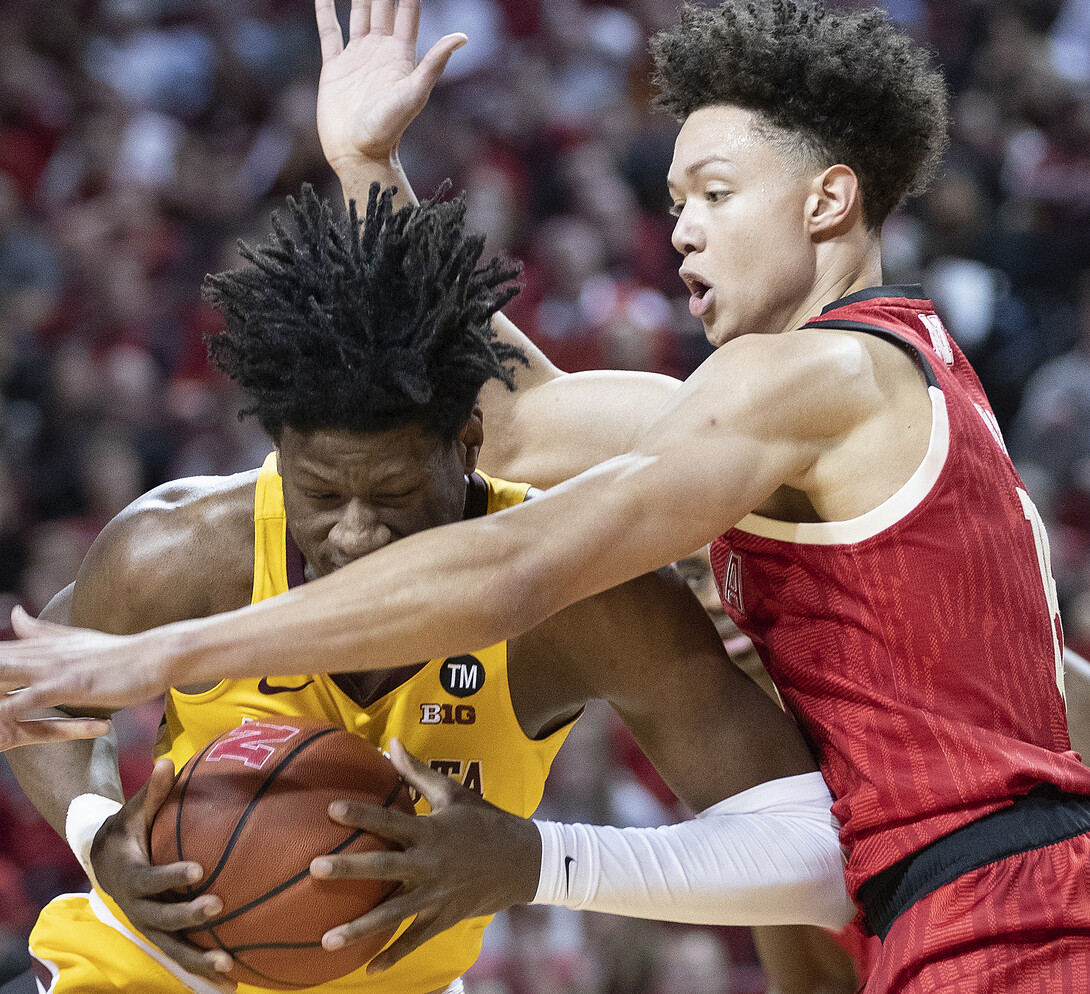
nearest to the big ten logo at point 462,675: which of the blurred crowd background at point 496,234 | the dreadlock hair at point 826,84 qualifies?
the dreadlock hair at point 826,84

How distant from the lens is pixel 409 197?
9.00 feet

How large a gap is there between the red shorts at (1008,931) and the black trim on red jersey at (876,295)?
0.87 meters

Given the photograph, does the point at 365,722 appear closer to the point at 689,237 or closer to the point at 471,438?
the point at 471,438

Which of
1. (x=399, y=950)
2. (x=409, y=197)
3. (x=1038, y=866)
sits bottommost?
(x=399, y=950)

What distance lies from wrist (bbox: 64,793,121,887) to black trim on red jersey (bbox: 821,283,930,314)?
146 cm

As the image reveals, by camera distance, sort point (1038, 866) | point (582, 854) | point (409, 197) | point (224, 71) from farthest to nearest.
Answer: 1. point (224, 71)
2. point (409, 197)
3. point (582, 854)
4. point (1038, 866)

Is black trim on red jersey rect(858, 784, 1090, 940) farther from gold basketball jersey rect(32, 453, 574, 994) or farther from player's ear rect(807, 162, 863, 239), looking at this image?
player's ear rect(807, 162, 863, 239)

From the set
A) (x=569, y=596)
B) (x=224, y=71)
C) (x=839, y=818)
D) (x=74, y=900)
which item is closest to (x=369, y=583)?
(x=569, y=596)

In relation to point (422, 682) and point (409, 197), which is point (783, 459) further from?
point (409, 197)

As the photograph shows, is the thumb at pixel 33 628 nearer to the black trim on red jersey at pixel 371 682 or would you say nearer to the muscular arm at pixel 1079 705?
the black trim on red jersey at pixel 371 682

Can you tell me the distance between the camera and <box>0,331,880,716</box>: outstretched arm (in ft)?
5.82

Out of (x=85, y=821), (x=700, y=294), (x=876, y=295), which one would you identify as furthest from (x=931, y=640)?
(x=85, y=821)

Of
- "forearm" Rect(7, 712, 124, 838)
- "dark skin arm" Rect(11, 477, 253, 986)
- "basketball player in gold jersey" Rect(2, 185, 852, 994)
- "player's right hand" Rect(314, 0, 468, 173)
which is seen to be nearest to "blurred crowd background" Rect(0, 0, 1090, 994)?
"forearm" Rect(7, 712, 124, 838)

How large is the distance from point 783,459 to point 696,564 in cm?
99
